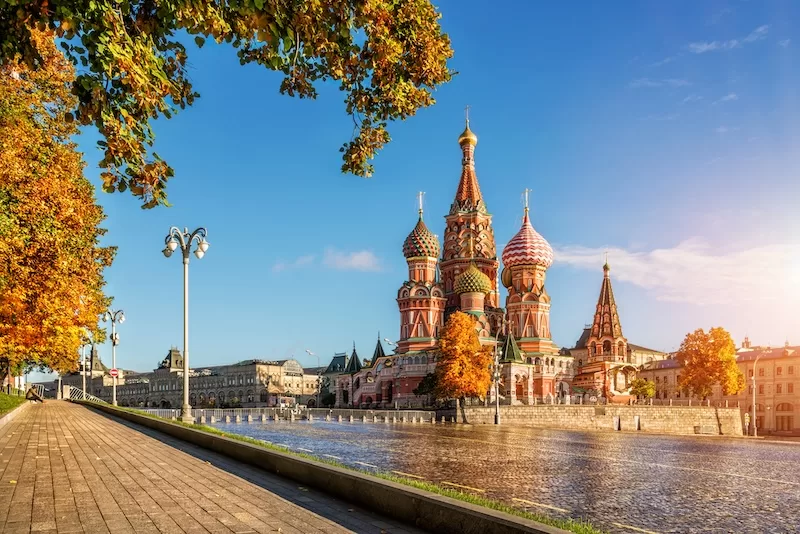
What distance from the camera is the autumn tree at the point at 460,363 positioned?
193ft

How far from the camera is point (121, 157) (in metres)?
6.11

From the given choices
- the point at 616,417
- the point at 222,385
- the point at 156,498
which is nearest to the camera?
the point at 156,498

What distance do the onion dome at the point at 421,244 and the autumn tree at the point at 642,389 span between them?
38.1 m

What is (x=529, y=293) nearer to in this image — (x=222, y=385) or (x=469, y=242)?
(x=469, y=242)

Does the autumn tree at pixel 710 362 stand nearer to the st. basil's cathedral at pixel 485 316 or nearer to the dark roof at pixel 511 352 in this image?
the st. basil's cathedral at pixel 485 316

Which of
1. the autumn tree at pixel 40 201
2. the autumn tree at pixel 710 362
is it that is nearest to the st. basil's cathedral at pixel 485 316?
the autumn tree at pixel 710 362

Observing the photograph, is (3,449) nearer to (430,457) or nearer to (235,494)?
(235,494)

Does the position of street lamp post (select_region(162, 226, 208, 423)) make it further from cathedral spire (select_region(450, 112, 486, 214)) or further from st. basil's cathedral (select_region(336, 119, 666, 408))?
cathedral spire (select_region(450, 112, 486, 214))

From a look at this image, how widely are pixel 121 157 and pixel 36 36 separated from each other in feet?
40.0

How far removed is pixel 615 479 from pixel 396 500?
431 inches

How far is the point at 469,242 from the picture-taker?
90.0 meters

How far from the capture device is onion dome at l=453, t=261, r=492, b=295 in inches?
3221

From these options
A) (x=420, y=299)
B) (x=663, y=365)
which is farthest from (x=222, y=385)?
(x=663, y=365)

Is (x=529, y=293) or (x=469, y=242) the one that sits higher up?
(x=469, y=242)
